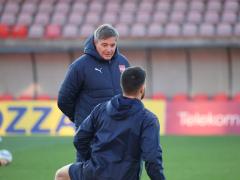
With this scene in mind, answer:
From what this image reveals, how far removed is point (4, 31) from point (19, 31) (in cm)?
48

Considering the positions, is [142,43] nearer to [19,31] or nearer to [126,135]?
[19,31]

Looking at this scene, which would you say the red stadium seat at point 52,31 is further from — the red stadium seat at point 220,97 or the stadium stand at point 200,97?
the red stadium seat at point 220,97

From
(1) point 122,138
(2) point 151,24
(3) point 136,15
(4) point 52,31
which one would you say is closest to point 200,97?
(2) point 151,24

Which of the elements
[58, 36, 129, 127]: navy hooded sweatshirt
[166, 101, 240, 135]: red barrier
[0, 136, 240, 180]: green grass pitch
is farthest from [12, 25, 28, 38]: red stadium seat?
[58, 36, 129, 127]: navy hooded sweatshirt

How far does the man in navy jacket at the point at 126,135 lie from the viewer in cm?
602

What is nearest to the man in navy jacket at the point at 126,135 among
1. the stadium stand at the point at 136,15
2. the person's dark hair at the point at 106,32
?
the person's dark hair at the point at 106,32

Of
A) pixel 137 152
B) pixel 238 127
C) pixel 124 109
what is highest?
pixel 124 109

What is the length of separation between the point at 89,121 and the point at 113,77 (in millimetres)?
1555

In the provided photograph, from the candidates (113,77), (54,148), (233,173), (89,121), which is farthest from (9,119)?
(89,121)

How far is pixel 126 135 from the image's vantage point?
6.11 metres

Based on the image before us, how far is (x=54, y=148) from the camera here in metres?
14.8

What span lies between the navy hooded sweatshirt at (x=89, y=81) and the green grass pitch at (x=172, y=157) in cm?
310

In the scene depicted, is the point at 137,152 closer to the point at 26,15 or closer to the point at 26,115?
the point at 26,115

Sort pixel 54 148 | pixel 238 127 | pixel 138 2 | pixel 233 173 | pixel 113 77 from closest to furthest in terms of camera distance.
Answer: pixel 113 77
pixel 233 173
pixel 54 148
pixel 238 127
pixel 138 2
